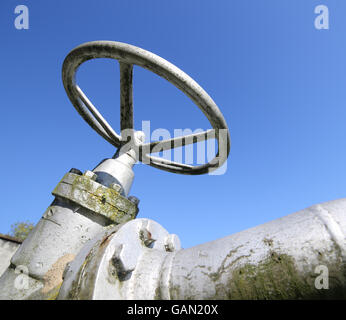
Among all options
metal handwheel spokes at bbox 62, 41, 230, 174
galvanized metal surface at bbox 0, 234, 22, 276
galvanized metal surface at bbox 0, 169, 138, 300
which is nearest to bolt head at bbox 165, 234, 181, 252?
galvanized metal surface at bbox 0, 169, 138, 300

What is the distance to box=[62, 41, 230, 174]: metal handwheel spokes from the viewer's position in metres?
1.25

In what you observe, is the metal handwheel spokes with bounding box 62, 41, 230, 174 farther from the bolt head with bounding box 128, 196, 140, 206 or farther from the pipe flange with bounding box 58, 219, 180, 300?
the pipe flange with bounding box 58, 219, 180, 300

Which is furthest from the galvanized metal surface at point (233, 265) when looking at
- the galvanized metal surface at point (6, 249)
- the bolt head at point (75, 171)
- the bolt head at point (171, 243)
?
the galvanized metal surface at point (6, 249)

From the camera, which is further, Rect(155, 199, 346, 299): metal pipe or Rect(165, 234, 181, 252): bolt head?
Rect(165, 234, 181, 252): bolt head

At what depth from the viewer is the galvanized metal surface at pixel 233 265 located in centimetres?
55

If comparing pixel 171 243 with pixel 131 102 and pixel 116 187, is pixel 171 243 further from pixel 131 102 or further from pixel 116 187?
pixel 131 102

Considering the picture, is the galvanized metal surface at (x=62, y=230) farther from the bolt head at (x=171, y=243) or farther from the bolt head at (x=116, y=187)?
the bolt head at (x=171, y=243)

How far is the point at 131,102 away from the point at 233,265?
1340 millimetres

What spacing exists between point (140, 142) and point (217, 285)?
139 cm

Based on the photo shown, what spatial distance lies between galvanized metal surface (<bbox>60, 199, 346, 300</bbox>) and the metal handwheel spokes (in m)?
0.77

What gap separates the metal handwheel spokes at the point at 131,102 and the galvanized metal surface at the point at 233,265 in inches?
30.5

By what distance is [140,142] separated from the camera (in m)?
1.91

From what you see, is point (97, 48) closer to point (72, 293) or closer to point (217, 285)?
point (72, 293)
